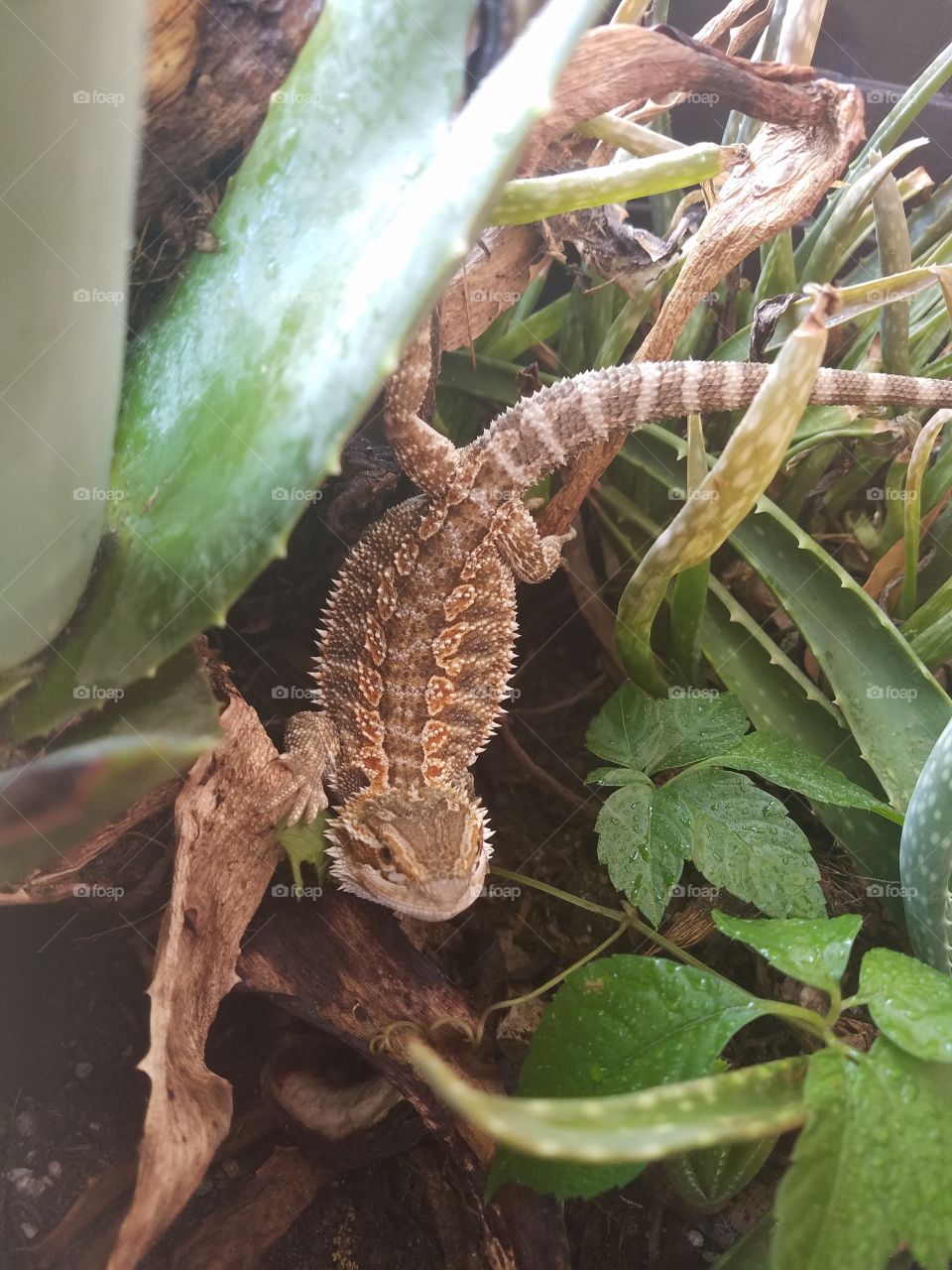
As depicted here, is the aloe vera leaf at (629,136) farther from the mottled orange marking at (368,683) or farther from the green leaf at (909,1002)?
the green leaf at (909,1002)

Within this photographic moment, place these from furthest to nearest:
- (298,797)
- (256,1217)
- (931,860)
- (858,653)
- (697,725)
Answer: (858,653) → (697,725) → (298,797) → (256,1217) → (931,860)

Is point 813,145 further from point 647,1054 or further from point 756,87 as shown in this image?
point 647,1054

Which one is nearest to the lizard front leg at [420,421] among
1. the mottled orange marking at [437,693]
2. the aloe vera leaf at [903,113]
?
the mottled orange marking at [437,693]

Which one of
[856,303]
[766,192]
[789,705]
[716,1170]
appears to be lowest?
[716,1170]

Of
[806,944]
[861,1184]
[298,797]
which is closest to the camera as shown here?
[861,1184]

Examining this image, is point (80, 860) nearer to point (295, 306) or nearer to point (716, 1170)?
point (295, 306)

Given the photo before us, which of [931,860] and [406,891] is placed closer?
[931,860]

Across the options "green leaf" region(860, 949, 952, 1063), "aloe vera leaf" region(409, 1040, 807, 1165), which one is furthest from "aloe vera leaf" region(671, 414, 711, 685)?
"aloe vera leaf" region(409, 1040, 807, 1165)

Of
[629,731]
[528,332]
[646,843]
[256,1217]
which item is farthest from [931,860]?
[528,332]
